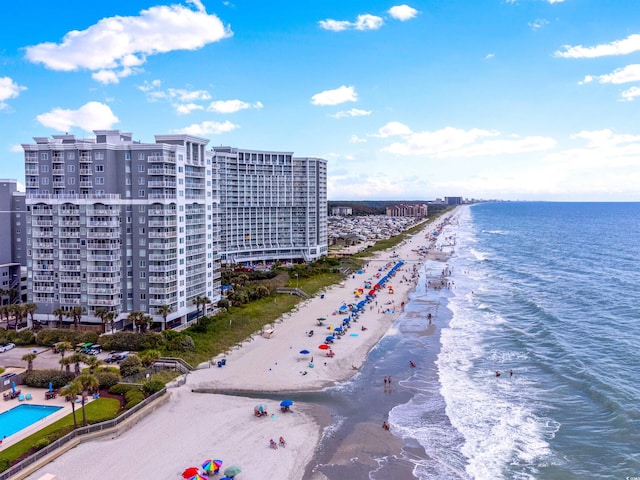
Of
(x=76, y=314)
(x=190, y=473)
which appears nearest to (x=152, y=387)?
(x=190, y=473)

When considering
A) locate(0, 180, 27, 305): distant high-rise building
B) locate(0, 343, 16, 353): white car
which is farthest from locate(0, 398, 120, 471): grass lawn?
locate(0, 180, 27, 305): distant high-rise building

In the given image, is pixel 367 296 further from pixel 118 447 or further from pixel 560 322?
pixel 118 447

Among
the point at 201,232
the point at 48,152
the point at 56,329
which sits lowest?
the point at 56,329

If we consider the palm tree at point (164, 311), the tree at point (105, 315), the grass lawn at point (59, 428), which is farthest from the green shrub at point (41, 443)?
the tree at point (105, 315)

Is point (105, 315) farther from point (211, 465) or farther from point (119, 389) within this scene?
point (211, 465)

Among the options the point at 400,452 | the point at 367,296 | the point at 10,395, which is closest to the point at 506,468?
the point at 400,452
